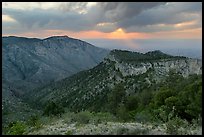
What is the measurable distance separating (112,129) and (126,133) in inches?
25.5

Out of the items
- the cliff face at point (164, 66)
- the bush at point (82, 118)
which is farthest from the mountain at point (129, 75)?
the bush at point (82, 118)

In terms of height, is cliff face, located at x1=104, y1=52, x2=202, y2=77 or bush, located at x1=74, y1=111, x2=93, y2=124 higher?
bush, located at x1=74, y1=111, x2=93, y2=124

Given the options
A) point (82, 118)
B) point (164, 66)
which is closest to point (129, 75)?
point (164, 66)

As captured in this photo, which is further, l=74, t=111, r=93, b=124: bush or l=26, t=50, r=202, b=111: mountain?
l=26, t=50, r=202, b=111: mountain

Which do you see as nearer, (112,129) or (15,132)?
(112,129)

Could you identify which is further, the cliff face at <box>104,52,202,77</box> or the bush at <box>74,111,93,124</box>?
the cliff face at <box>104,52,202,77</box>

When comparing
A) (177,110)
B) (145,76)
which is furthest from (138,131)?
(145,76)

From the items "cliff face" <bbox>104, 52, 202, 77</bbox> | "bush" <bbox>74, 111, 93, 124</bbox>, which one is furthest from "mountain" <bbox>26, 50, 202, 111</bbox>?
"bush" <bbox>74, 111, 93, 124</bbox>

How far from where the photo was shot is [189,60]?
8019 cm

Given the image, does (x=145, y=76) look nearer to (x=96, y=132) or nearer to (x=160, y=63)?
(x=160, y=63)

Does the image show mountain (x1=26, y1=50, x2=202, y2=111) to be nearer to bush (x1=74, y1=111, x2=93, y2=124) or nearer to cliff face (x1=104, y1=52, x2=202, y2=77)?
cliff face (x1=104, y1=52, x2=202, y2=77)

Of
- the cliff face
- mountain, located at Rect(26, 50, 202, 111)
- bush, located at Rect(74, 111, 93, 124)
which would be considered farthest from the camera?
the cliff face

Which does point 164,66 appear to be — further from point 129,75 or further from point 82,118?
point 82,118

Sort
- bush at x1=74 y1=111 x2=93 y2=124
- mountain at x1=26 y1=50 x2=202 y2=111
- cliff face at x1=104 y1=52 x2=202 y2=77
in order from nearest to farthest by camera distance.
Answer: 1. bush at x1=74 y1=111 x2=93 y2=124
2. mountain at x1=26 y1=50 x2=202 y2=111
3. cliff face at x1=104 y1=52 x2=202 y2=77
